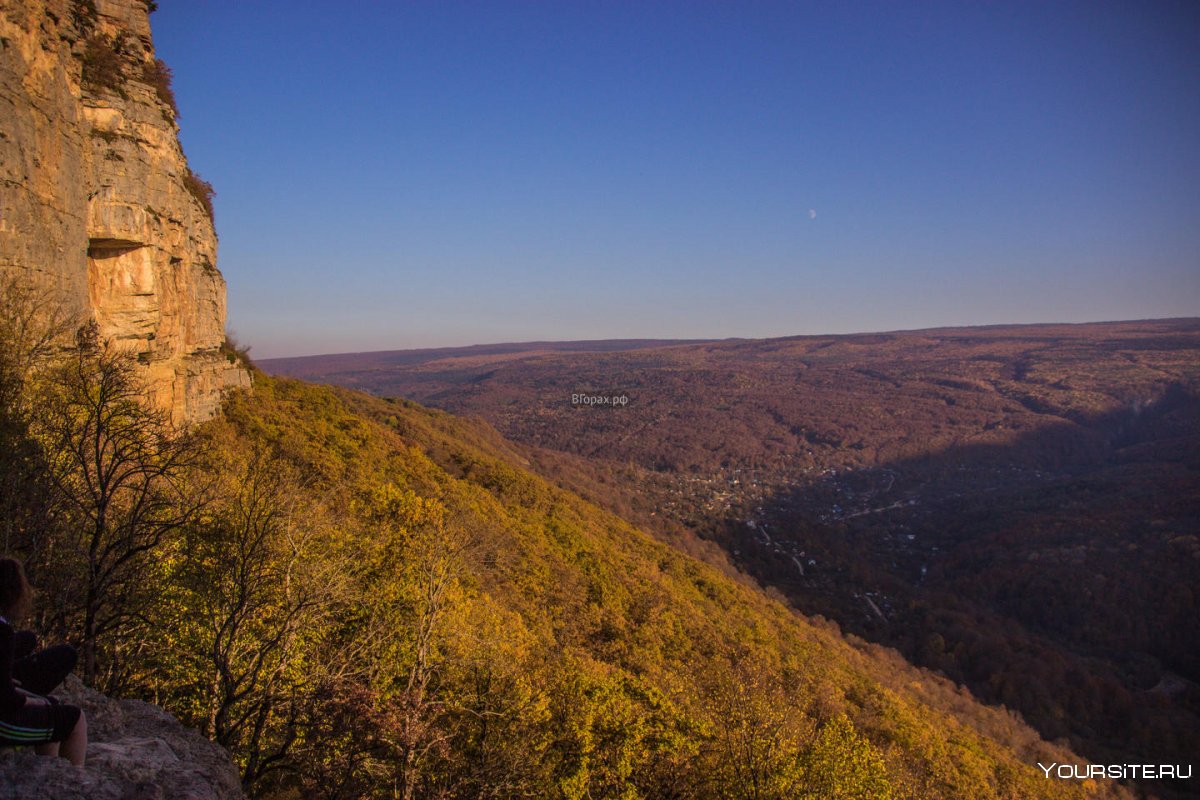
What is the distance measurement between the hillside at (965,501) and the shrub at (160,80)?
52.1m

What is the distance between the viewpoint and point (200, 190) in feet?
73.5

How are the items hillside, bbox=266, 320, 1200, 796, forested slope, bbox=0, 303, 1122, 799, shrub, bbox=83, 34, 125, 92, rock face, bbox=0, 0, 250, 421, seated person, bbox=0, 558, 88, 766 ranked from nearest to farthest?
seated person, bbox=0, 558, 88, 766 → forested slope, bbox=0, 303, 1122, 799 → rock face, bbox=0, 0, 250, 421 → shrub, bbox=83, 34, 125, 92 → hillside, bbox=266, 320, 1200, 796

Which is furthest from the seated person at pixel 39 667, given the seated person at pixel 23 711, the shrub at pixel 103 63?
the shrub at pixel 103 63

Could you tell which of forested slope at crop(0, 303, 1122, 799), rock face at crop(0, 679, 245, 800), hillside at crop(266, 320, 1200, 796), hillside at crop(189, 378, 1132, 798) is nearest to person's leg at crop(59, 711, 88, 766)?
rock face at crop(0, 679, 245, 800)

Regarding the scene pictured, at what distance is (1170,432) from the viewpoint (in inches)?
5290

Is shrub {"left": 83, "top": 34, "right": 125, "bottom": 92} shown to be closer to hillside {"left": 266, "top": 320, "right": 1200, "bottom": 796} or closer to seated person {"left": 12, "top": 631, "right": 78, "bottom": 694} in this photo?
seated person {"left": 12, "top": 631, "right": 78, "bottom": 694}

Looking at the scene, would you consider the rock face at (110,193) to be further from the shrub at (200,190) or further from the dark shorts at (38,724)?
the dark shorts at (38,724)

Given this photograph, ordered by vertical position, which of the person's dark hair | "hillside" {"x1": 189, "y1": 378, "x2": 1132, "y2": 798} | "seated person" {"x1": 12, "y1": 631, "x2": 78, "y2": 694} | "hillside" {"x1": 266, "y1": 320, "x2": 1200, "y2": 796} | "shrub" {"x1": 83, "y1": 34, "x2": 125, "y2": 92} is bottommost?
"hillside" {"x1": 266, "y1": 320, "x2": 1200, "y2": 796}

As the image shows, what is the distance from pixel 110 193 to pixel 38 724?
1748 cm

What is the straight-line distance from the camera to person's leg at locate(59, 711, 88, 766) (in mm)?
3574

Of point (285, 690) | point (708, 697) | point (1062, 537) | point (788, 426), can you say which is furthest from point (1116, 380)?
point (285, 690)

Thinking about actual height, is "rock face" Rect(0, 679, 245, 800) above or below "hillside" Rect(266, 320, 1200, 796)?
above

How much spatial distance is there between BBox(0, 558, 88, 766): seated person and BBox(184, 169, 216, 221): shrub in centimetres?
2258

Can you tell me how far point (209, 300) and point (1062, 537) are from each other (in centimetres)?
8548
